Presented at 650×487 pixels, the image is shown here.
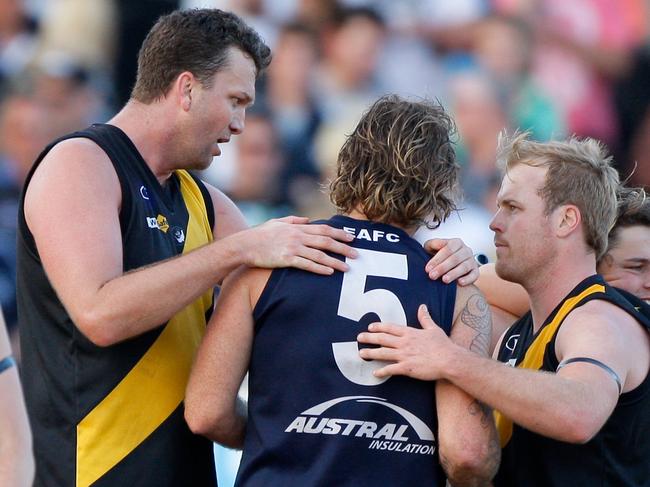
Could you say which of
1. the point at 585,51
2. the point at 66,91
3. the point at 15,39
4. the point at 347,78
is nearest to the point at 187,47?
the point at 66,91

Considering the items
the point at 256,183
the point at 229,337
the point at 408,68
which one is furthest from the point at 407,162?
the point at 408,68

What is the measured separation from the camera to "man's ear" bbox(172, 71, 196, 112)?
3.73 metres

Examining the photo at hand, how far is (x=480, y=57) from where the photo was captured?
7922mm

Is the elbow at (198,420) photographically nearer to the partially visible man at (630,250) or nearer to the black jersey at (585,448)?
the black jersey at (585,448)

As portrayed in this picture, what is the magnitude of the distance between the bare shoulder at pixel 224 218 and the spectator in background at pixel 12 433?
1678 millimetres

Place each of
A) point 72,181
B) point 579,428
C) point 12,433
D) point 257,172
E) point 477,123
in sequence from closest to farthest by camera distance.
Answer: point 12,433 < point 579,428 < point 72,181 < point 257,172 < point 477,123

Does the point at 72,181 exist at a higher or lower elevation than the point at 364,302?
higher

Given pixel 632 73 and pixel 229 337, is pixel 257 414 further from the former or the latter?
pixel 632 73

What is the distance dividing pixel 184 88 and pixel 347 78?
4.05 meters

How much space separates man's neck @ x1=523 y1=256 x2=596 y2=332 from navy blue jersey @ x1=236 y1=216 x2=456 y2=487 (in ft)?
2.19

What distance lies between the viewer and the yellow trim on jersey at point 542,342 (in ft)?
11.6

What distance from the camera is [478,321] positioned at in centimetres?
326

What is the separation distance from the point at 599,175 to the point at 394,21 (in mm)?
4228

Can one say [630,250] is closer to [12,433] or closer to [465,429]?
[465,429]
